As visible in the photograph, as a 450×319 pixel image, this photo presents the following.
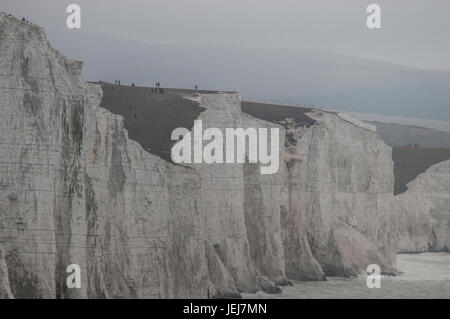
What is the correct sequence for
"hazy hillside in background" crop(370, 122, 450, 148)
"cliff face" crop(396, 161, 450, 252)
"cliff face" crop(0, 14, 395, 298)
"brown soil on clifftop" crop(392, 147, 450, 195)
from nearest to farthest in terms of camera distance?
"cliff face" crop(0, 14, 395, 298) → "cliff face" crop(396, 161, 450, 252) → "brown soil on clifftop" crop(392, 147, 450, 195) → "hazy hillside in background" crop(370, 122, 450, 148)

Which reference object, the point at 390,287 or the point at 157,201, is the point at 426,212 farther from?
the point at 157,201

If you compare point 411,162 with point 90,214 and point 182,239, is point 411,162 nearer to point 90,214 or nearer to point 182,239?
point 182,239

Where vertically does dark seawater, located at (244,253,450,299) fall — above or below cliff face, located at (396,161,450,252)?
below

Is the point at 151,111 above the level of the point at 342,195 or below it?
above

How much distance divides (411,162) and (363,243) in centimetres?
3137

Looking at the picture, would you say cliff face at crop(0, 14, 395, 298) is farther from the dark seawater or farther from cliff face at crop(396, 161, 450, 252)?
cliff face at crop(396, 161, 450, 252)

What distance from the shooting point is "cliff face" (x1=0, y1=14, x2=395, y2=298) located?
1826 inches

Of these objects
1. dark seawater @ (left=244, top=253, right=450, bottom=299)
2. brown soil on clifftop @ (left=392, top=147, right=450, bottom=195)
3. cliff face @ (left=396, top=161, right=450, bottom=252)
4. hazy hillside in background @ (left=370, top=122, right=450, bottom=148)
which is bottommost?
dark seawater @ (left=244, top=253, right=450, bottom=299)

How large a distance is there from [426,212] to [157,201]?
176 feet

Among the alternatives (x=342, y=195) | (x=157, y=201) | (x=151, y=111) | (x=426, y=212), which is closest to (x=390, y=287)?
(x=342, y=195)

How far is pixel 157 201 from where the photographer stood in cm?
5950

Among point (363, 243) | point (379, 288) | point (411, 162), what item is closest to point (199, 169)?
point (379, 288)

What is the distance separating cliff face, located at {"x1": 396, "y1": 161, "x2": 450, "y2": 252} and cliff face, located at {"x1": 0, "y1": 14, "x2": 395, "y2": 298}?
1463 cm

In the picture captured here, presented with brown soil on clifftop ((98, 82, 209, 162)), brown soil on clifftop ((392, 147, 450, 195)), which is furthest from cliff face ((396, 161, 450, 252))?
brown soil on clifftop ((98, 82, 209, 162))
